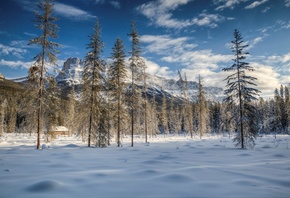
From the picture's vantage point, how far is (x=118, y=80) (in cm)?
2436

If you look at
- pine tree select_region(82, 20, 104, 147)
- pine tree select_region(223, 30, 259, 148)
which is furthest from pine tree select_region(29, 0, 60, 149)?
pine tree select_region(223, 30, 259, 148)

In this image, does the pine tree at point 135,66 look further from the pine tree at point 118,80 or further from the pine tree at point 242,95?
the pine tree at point 242,95

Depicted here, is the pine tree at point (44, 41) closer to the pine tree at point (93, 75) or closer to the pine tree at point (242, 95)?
the pine tree at point (93, 75)

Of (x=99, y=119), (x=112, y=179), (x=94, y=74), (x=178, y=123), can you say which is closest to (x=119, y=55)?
(x=94, y=74)

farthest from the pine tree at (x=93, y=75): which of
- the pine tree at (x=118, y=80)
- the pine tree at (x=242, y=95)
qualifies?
the pine tree at (x=242, y=95)

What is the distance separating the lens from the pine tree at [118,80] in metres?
24.0

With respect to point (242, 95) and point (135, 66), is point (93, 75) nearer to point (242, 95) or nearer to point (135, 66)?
point (135, 66)

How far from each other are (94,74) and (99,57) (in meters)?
2.26

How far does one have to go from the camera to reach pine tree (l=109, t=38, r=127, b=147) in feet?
78.9

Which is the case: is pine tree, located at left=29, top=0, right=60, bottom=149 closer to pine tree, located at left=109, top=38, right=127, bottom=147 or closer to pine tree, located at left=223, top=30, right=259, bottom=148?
pine tree, located at left=109, top=38, right=127, bottom=147

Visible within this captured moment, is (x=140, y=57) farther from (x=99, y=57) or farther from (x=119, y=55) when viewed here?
(x=99, y=57)

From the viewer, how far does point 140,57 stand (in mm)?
25688

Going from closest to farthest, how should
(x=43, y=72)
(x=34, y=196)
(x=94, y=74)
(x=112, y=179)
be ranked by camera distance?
(x=34, y=196), (x=112, y=179), (x=43, y=72), (x=94, y=74)

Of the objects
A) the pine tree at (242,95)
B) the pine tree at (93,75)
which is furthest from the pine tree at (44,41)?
the pine tree at (242,95)
